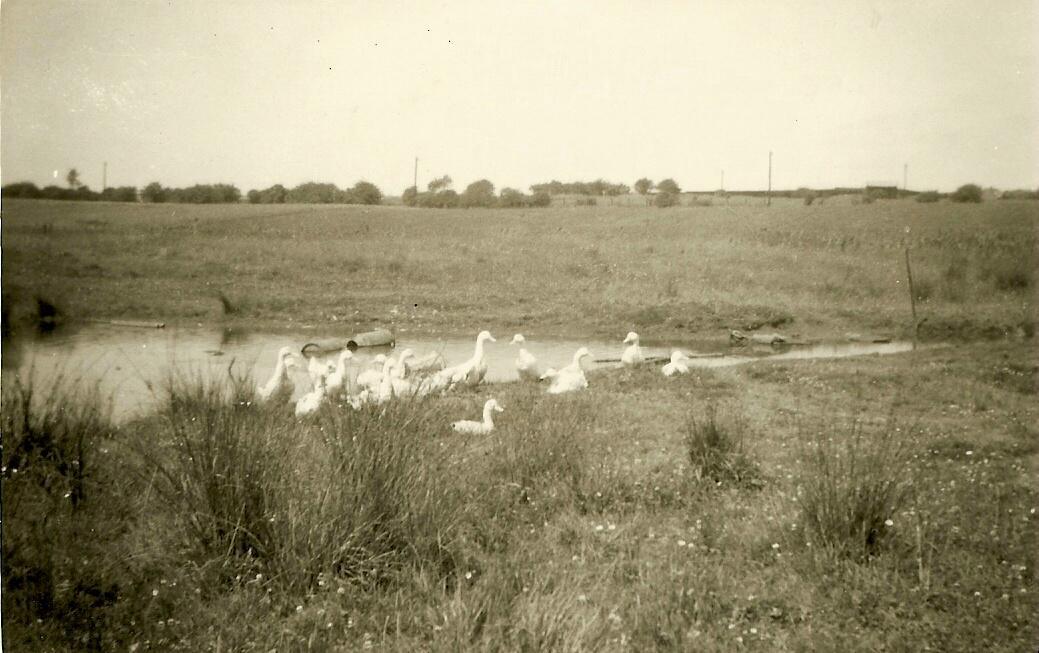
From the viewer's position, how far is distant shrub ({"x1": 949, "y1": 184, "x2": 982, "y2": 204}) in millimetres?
9930

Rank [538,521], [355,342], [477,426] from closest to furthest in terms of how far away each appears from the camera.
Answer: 1. [538,521]
2. [477,426]
3. [355,342]

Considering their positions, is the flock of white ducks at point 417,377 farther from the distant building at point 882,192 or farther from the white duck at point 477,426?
the distant building at point 882,192

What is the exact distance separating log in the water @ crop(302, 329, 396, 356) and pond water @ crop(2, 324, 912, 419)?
0.22 m

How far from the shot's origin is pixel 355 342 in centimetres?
1627

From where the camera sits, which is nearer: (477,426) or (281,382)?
(477,426)

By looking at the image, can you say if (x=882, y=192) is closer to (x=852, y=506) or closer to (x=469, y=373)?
(x=469, y=373)

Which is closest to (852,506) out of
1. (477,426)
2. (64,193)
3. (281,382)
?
(477,426)

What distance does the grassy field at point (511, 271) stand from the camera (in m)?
16.0

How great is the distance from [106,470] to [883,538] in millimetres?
5545

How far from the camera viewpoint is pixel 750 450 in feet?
22.5

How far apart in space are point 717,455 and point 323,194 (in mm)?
17455

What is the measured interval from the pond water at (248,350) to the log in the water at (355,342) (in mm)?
224

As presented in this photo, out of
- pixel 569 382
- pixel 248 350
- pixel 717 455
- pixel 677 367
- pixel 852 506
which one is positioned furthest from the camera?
pixel 248 350


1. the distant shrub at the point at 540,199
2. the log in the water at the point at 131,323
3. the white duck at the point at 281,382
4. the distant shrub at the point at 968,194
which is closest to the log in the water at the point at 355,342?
the log in the water at the point at 131,323
